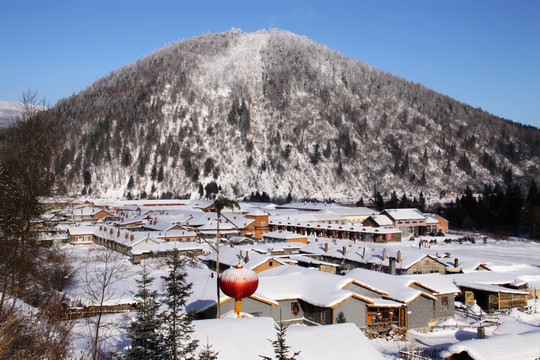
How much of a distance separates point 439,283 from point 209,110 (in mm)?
144309

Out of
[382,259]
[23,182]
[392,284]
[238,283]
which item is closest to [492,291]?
[392,284]

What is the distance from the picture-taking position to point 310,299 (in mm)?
22484

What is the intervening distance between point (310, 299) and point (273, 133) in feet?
451

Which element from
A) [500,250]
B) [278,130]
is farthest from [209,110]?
[500,250]

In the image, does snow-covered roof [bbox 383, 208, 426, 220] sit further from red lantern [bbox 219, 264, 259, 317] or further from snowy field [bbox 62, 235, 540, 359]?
red lantern [bbox 219, 264, 259, 317]

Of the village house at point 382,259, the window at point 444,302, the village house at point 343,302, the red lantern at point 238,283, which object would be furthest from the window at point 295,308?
the village house at point 382,259

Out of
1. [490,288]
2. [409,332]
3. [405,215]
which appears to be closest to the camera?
[409,332]

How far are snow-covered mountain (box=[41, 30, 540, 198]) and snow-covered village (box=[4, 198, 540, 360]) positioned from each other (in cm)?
8472

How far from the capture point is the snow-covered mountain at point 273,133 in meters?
142

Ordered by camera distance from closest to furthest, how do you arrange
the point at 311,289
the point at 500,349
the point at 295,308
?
1. the point at 500,349
2. the point at 295,308
3. the point at 311,289

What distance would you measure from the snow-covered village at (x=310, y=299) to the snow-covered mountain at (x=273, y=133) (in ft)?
278

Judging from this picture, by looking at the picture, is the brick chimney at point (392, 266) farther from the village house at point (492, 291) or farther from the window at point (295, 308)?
the window at point (295, 308)

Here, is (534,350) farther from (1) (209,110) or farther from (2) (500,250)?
(1) (209,110)

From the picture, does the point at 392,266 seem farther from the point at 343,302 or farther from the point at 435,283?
the point at 343,302
